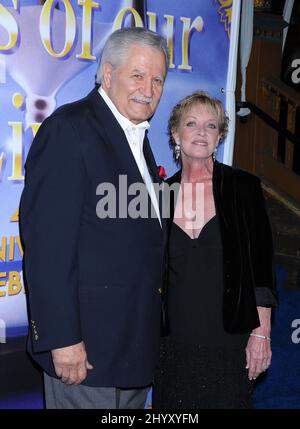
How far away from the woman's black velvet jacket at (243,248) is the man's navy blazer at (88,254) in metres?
0.32

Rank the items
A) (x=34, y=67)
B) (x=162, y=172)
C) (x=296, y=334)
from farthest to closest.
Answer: (x=296, y=334) → (x=162, y=172) → (x=34, y=67)

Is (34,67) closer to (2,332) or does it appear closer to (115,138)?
(115,138)

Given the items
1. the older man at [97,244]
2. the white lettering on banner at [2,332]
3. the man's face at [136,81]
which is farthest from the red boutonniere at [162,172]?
the white lettering on banner at [2,332]

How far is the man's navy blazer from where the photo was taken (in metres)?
1.79

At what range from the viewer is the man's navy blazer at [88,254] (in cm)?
179

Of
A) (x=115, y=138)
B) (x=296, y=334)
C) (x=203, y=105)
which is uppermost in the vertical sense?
(x=203, y=105)

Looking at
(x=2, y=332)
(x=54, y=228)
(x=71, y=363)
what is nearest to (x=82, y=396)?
(x=71, y=363)

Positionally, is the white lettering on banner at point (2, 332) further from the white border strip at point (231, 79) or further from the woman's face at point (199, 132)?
the white border strip at point (231, 79)

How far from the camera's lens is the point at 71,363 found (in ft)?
6.01

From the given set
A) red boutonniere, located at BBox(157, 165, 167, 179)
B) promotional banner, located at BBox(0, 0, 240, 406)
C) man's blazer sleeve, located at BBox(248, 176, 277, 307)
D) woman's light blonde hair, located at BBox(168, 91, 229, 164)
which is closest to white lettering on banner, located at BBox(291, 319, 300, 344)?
man's blazer sleeve, located at BBox(248, 176, 277, 307)

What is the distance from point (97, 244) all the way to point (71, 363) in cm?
39

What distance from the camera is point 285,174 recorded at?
645cm

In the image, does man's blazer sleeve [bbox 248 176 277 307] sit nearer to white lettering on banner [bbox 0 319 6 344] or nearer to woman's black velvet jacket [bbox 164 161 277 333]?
woman's black velvet jacket [bbox 164 161 277 333]

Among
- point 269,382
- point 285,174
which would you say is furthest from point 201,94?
point 285,174
